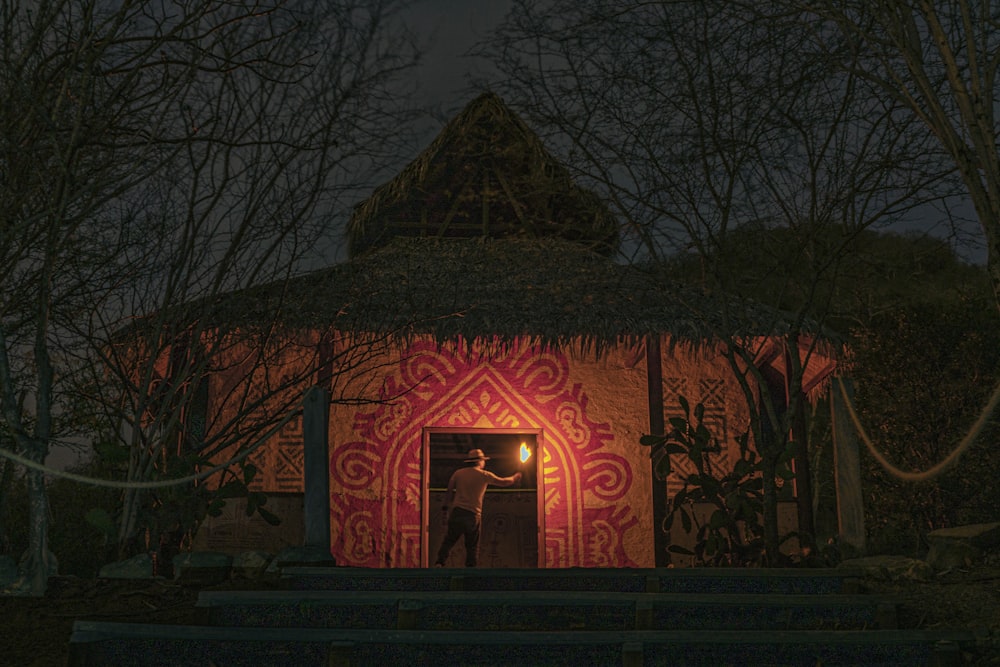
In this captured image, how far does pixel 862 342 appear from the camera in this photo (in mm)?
11273

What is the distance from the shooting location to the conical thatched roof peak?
10133 mm

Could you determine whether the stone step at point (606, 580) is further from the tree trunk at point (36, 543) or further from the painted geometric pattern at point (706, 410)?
the painted geometric pattern at point (706, 410)

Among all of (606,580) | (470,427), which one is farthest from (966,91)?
(470,427)

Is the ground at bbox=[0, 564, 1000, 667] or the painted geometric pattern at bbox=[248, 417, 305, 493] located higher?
the painted geometric pattern at bbox=[248, 417, 305, 493]

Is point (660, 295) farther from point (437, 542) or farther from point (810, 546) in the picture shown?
point (437, 542)

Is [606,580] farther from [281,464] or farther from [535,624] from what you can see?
[281,464]

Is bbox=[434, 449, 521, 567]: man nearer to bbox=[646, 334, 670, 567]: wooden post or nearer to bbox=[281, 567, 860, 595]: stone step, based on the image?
bbox=[646, 334, 670, 567]: wooden post

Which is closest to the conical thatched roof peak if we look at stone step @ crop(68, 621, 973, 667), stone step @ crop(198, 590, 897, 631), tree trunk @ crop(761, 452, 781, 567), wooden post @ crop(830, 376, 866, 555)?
wooden post @ crop(830, 376, 866, 555)

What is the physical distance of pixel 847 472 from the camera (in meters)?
6.93

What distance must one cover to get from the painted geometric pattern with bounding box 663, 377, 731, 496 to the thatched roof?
2.69ft

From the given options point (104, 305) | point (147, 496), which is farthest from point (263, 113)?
point (147, 496)

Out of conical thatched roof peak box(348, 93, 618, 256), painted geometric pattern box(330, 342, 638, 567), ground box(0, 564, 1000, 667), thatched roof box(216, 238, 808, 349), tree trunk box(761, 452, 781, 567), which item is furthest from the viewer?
conical thatched roof peak box(348, 93, 618, 256)

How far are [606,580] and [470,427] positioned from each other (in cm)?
399

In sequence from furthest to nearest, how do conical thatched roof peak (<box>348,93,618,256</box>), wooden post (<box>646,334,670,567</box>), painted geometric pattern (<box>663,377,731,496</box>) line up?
conical thatched roof peak (<box>348,93,618,256</box>) < painted geometric pattern (<box>663,377,731,496</box>) < wooden post (<box>646,334,670,567</box>)
